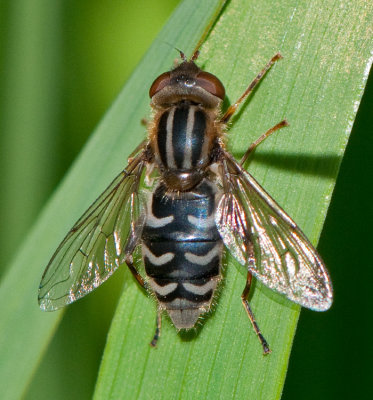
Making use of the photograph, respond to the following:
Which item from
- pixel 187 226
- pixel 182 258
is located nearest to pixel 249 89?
pixel 187 226

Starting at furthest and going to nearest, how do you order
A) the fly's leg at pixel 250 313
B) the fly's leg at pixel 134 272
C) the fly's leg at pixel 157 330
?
1. the fly's leg at pixel 134 272
2. the fly's leg at pixel 157 330
3. the fly's leg at pixel 250 313

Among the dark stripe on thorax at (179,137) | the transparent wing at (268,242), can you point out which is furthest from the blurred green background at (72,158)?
the dark stripe on thorax at (179,137)

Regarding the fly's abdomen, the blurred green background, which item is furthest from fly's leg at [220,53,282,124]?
the blurred green background

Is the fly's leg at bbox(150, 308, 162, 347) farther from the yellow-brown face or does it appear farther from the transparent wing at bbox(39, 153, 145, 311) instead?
the yellow-brown face

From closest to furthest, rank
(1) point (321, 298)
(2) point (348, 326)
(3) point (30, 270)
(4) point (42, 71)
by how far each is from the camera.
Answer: (1) point (321, 298)
(3) point (30, 270)
(2) point (348, 326)
(4) point (42, 71)

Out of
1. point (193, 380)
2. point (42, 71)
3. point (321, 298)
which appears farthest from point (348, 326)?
point (42, 71)

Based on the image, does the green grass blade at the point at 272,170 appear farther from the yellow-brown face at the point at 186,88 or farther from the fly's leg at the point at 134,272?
the yellow-brown face at the point at 186,88

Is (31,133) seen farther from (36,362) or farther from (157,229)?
(36,362)
